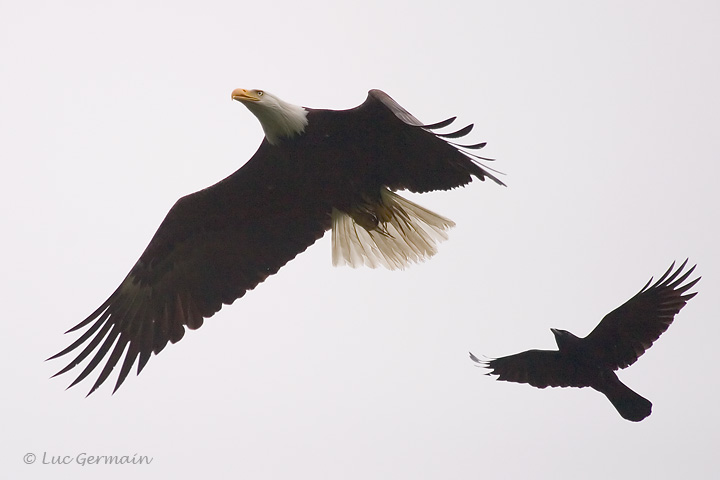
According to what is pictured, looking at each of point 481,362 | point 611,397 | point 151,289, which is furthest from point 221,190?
point 611,397

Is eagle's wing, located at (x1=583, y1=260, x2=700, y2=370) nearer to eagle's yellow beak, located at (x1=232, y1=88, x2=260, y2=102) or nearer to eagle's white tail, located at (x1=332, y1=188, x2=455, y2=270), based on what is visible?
eagle's white tail, located at (x1=332, y1=188, x2=455, y2=270)

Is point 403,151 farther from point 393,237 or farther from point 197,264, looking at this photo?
point 197,264

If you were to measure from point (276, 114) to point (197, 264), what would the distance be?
1506mm

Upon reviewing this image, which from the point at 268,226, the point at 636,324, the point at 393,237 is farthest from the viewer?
the point at 393,237

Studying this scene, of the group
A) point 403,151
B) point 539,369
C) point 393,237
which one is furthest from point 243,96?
point 539,369

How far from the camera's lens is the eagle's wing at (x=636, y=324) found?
6.02 m

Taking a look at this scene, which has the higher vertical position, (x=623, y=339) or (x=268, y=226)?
(x=268, y=226)

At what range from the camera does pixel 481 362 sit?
257 inches

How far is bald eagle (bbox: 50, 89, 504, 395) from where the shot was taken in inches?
251

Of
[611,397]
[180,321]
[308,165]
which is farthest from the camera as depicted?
[180,321]

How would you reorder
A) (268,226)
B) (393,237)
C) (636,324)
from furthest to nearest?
(393,237)
(268,226)
(636,324)

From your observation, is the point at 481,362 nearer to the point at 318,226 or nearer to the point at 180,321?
the point at 318,226

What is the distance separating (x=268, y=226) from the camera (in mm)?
7125

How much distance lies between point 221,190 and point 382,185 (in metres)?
1.16
